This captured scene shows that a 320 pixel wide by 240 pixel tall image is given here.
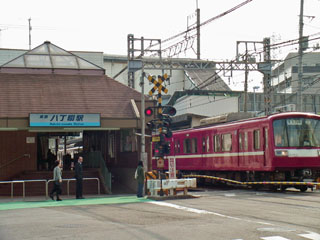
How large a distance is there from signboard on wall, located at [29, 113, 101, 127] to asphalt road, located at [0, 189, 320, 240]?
26.6ft

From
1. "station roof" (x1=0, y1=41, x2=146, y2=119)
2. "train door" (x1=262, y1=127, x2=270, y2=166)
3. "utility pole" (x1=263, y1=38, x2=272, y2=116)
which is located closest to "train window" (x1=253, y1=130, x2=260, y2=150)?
"train door" (x1=262, y1=127, x2=270, y2=166)

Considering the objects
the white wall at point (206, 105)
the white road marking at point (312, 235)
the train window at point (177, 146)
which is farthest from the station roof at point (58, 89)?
the white wall at point (206, 105)

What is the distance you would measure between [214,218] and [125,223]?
219cm

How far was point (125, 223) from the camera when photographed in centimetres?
1309

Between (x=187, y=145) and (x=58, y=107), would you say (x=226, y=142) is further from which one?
(x=58, y=107)

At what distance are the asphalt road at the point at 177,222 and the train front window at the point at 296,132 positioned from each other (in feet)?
17.8

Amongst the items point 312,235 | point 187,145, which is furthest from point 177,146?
point 312,235

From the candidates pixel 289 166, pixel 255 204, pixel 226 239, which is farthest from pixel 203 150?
pixel 226 239

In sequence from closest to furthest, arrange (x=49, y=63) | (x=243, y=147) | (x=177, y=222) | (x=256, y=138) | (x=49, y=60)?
(x=177, y=222) → (x=256, y=138) → (x=243, y=147) → (x=49, y=63) → (x=49, y=60)

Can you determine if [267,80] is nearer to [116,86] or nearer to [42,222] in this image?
[116,86]

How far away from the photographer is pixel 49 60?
3142 centimetres

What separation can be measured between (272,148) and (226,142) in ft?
14.9

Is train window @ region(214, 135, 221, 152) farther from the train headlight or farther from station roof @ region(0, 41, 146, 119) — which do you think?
the train headlight

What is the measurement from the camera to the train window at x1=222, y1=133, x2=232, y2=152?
88.8 ft
